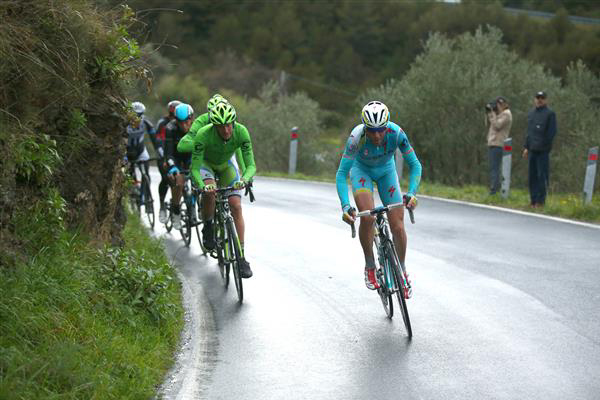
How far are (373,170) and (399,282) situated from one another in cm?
142

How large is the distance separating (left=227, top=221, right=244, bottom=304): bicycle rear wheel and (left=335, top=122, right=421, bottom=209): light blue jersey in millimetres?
1389

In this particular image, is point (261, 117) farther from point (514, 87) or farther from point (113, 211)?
point (113, 211)

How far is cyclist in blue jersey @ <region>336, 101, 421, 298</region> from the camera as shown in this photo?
8.16 metres

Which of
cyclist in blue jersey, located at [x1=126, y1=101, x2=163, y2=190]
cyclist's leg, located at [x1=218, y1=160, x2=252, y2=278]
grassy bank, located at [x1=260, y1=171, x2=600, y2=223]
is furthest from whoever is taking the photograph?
grassy bank, located at [x1=260, y1=171, x2=600, y2=223]

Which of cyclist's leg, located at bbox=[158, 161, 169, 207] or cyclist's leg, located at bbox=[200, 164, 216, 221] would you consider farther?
cyclist's leg, located at bbox=[158, 161, 169, 207]

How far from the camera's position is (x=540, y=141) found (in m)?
15.8

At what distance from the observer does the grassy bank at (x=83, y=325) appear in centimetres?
551

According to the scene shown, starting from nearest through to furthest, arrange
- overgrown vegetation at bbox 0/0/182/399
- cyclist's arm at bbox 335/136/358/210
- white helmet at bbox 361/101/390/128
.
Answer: overgrown vegetation at bbox 0/0/182/399, white helmet at bbox 361/101/390/128, cyclist's arm at bbox 335/136/358/210

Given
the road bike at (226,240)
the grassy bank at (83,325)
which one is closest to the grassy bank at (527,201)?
the road bike at (226,240)

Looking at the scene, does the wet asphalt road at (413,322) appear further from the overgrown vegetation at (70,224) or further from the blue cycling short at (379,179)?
the blue cycling short at (379,179)

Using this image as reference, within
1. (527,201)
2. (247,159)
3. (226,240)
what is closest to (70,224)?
(226,240)

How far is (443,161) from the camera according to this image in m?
31.9

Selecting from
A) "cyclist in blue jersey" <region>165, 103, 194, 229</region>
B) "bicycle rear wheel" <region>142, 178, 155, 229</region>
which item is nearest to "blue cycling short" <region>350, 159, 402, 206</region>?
"cyclist in blue jersey" <region>165, 103, 194, 229</region>

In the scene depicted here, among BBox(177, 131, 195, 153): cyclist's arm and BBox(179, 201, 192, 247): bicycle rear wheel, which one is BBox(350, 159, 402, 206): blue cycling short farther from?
BBox(179, 201, 192, 247): bicycle rear wheel
